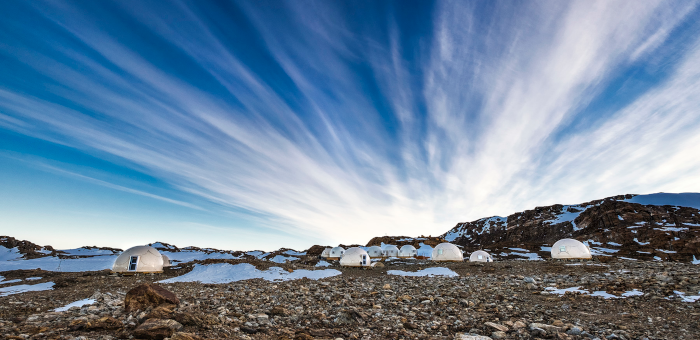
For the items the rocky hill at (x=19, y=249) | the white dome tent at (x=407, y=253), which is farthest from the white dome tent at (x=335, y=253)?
the rocky hill at (x=19, y=249)

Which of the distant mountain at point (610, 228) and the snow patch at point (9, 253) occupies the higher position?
the distant mountain at point (610, 228)

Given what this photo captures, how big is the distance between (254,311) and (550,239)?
386 feet

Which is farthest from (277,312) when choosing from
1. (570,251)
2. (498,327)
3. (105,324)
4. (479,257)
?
(479,257)

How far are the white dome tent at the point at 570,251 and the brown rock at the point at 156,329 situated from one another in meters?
42.7

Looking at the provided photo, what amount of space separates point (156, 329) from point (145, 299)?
241cm

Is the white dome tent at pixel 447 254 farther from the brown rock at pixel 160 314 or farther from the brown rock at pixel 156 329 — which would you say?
the brown rock at pixel 156 329

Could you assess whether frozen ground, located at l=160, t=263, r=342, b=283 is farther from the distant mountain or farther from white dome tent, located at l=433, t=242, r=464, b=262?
the distant mountain

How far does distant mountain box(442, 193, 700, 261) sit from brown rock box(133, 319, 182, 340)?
70.5 m

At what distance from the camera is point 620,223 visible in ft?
276

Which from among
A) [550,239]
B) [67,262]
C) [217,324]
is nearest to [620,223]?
[550,239]

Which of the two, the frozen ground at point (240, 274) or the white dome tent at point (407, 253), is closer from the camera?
the frozen ground at point (240, 274)

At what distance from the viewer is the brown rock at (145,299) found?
7527 mm

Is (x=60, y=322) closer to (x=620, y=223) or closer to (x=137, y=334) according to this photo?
(x=137, y=334)

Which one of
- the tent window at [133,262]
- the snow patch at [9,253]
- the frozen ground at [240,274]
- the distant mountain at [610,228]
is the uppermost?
the distant mountain at [610,228]
